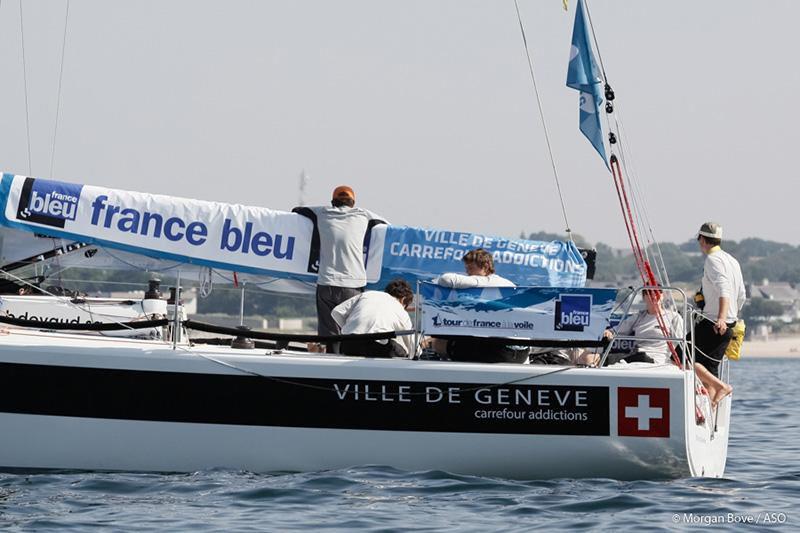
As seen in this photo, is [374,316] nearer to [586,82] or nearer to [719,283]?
[719,283]

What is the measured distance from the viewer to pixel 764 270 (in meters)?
182

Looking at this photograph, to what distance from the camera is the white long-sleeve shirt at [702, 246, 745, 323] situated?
10.0 m

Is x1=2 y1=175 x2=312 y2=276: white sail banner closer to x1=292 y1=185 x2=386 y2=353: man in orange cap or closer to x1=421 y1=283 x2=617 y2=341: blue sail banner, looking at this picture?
x1=292 y1=185 x2=386 y2=353: man in orange cap

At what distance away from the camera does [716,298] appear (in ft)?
33.2

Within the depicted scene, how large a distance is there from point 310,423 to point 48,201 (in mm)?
2602

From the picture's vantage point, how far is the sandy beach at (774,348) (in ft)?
401

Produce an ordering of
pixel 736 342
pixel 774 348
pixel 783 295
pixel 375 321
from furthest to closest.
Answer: pixel 783 295
pixel 774 348
pixel 736 342
pixel 375 321

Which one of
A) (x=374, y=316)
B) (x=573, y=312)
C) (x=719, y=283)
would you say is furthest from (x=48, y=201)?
(x=719, y=283)

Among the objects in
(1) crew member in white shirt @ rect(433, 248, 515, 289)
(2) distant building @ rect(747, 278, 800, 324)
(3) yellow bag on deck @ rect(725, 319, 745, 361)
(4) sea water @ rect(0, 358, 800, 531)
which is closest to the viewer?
(4) sea water @ rect(0, 358, 800, 531)

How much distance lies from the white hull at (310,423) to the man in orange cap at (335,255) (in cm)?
94

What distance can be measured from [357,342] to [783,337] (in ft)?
439

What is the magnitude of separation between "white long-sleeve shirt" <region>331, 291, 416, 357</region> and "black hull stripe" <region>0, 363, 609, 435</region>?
44 cm

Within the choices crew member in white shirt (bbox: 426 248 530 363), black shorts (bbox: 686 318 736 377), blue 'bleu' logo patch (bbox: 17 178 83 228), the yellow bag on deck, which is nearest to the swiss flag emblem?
crew member in white shirt (bbox: 426 248 530 363)

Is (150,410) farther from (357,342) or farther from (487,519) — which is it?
(487,519)
